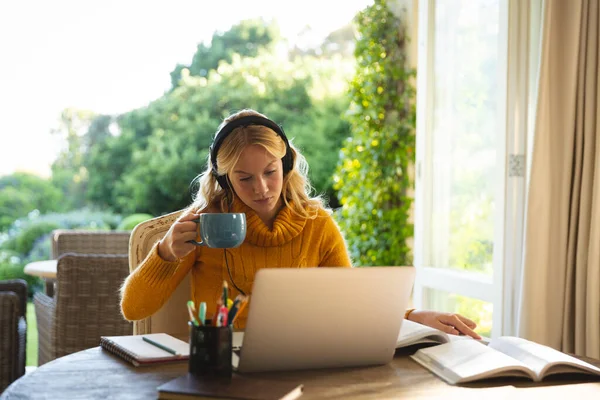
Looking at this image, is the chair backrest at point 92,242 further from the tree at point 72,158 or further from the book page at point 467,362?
the tree at point 72,158

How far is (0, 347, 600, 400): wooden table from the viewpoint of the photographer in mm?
1198

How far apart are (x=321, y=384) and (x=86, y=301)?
207 cm

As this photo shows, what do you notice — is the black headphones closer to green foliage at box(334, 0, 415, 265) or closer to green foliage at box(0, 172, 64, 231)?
green foliage at box(334, 0, 415, 265)

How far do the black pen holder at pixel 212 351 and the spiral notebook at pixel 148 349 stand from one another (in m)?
0.16

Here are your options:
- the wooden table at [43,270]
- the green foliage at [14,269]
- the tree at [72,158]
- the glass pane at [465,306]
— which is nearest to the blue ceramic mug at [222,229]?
the glass pane at [465,306]

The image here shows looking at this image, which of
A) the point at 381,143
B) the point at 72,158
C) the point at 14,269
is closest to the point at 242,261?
the point at 381,143

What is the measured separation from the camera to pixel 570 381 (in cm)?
132

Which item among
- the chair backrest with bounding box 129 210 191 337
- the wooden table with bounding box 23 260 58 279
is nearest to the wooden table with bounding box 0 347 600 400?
the chair backrest with bounding box 129 210 191 337

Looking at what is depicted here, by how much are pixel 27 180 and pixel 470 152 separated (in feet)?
21.3

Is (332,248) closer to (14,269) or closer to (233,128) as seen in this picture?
(233,128)

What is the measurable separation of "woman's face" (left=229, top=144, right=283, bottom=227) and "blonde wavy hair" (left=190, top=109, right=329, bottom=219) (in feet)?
0.05

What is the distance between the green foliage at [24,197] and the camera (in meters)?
8.47

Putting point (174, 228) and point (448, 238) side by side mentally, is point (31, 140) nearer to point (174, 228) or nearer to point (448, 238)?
point (448, 238)

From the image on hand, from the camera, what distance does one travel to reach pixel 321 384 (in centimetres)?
126
